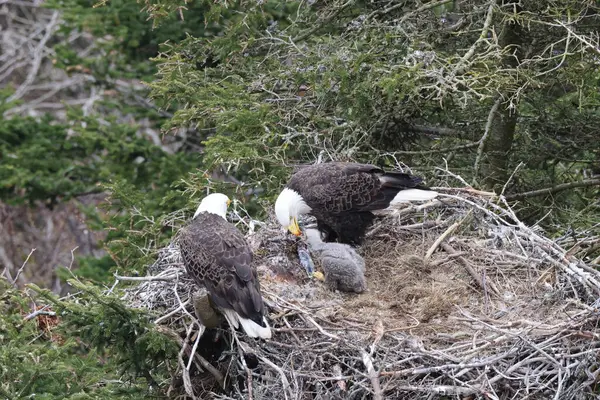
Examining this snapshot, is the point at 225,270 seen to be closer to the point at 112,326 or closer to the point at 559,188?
the point at 112,326

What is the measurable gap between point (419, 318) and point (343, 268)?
2.36ft

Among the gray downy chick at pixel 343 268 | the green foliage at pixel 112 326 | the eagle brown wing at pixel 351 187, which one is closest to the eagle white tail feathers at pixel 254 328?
the green foliage at pixel 112 326

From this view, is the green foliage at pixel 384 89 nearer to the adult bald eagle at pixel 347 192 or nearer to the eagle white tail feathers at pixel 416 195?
the adult bald eagle at pixel 347 192

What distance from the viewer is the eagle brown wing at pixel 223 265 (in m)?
6.57

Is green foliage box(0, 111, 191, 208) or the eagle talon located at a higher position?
the eagle talon

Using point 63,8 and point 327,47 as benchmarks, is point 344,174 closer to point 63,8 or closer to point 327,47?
point 327,47

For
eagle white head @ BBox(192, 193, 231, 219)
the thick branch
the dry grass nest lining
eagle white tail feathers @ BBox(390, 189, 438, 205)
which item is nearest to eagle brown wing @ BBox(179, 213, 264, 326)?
the dry grass nest lining

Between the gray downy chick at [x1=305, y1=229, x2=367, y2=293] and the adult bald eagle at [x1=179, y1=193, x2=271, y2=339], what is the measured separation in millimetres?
826

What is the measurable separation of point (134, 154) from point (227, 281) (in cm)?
513

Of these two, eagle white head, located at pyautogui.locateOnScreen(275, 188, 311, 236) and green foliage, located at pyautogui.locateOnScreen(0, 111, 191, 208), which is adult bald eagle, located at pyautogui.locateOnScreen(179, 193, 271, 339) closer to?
eagle white head, located at pyautogui.locateOnScreen(275, 188, 311, 236)

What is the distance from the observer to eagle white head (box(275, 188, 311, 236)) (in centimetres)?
787

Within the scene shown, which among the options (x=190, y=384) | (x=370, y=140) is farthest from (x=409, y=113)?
(x=190, y=384)

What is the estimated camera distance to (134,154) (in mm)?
11578

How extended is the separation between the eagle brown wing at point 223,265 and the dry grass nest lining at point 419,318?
7.6 inches
